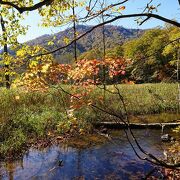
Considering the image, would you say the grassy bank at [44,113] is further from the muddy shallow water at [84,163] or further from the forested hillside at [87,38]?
the forested hillside at [87,38]

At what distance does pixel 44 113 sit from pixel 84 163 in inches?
164

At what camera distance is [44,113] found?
39.1 ft

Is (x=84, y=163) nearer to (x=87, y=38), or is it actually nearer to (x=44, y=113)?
(x=87, y=38)

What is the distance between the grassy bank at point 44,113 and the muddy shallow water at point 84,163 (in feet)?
2.51

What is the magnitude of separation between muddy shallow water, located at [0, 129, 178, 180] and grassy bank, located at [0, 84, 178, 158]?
30.1 inches

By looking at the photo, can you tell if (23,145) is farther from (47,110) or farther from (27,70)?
(27,70)

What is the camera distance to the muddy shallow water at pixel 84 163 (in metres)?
7.48

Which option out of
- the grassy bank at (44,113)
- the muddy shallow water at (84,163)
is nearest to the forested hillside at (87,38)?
the grassy bank at (44,113)

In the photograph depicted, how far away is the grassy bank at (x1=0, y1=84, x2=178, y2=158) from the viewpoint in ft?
32.1

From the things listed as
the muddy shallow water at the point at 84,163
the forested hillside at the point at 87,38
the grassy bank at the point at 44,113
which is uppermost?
the forested hillside at the point at 87,38


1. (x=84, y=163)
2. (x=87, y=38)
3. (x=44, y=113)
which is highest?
(x=87, y=38)

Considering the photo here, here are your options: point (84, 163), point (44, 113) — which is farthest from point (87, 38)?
point (44, 113)

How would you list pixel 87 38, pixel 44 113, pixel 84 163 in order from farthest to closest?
pixel 44 113 → pixel 87 38 → pixel 84 163

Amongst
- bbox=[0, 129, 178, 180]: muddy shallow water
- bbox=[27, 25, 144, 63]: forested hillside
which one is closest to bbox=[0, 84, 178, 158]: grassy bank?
bbox=[0, 129, 178, 180]: muddy shallow water
